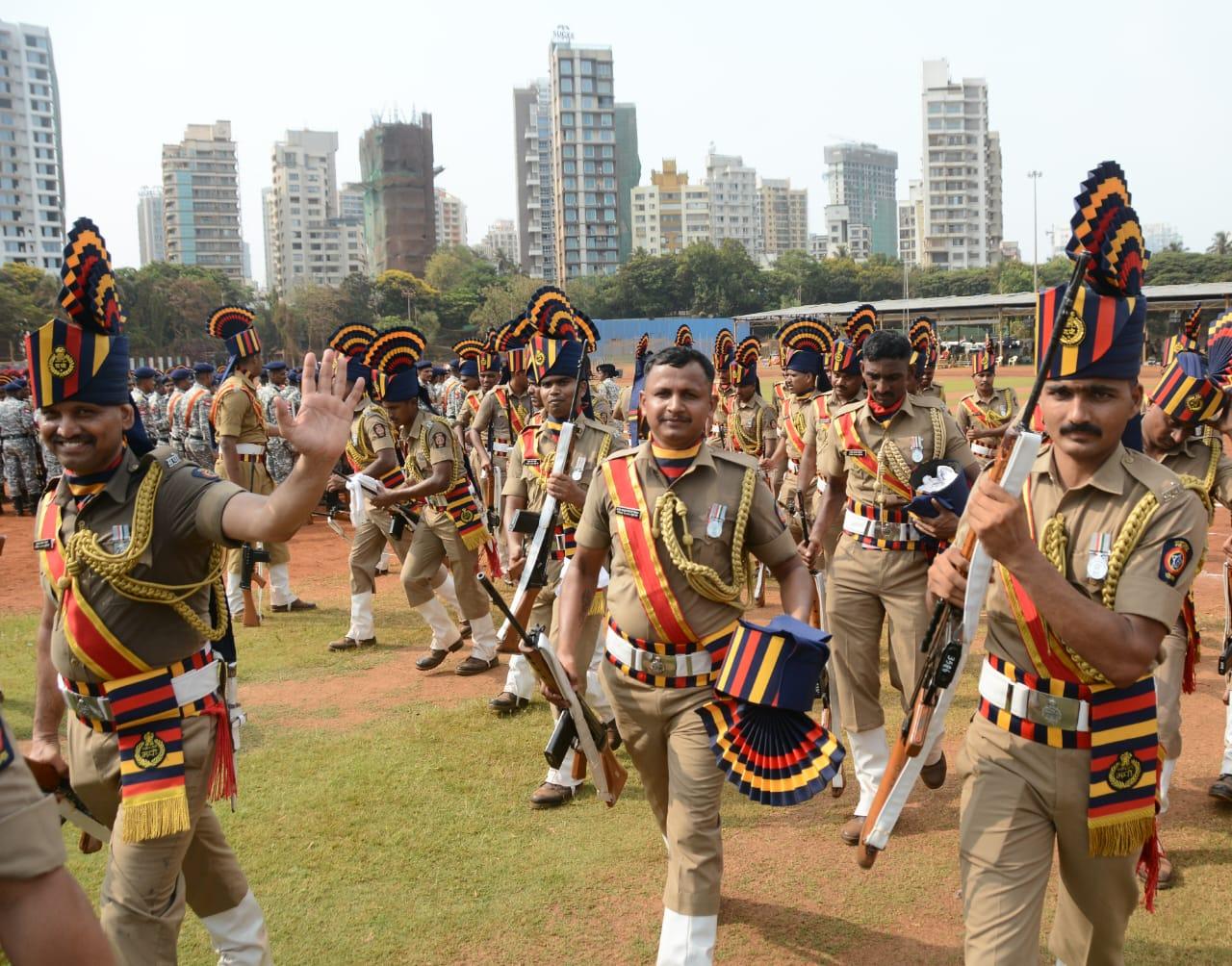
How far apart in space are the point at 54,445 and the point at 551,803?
12.1 feet

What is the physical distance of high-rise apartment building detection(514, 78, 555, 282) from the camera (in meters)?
158

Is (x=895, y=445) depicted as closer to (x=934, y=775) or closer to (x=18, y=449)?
(x=934, y=775)

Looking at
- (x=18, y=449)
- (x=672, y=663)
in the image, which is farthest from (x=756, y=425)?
(x=18, y=449)

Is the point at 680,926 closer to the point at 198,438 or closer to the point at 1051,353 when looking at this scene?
the point at 1051,353

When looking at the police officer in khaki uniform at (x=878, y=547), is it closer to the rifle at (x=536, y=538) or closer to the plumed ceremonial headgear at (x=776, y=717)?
the rifle at (x=536, y=538)

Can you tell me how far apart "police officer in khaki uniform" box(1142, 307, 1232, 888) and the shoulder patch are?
242 cm

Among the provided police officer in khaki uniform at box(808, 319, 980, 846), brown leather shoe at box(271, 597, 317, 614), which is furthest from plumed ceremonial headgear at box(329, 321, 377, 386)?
police officer in khaki uniform at box(808, 319, 980, 846)

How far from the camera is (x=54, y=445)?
3838 millimetres

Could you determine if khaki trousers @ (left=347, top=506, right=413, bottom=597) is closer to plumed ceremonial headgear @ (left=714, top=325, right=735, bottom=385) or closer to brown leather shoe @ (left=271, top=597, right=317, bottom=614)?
brown leather shoe @ (left=271, top=597, right=317, bottom=614)

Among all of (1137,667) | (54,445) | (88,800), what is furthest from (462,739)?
(1137,667)

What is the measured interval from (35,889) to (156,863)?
1680mm

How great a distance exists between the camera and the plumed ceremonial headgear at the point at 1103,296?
331 centimetres

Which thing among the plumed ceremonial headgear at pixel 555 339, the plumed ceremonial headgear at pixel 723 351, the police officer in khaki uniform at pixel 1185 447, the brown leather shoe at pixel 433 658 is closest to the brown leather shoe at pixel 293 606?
the brown leather shoe at pixel 433 658

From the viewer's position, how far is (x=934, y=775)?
641 centimetres
